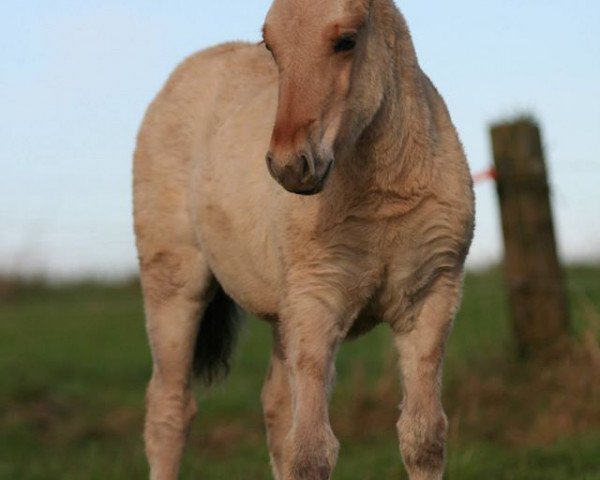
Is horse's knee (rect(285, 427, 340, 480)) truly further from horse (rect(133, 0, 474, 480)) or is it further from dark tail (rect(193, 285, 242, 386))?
dark tail (rect(193, 285, 242, 386))

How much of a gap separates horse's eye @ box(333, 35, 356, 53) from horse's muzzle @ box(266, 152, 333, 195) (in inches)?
17.8

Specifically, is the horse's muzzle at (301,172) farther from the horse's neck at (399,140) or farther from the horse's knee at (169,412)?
the horse's knee at (169,412)

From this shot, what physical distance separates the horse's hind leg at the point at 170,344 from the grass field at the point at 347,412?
417 millimetres

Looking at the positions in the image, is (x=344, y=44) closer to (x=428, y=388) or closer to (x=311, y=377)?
(x=311, y=377)

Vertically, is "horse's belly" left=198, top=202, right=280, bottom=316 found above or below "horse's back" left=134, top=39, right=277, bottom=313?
below

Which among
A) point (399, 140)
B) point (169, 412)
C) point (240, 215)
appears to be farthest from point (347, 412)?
point (399, 140)

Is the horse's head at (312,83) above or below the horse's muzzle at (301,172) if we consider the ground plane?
above

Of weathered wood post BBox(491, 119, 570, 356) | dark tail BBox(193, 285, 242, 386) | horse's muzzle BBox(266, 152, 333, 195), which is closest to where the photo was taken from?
horse's muzzle BBox(266, 152, 333, 195)

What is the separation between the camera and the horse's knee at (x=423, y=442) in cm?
554

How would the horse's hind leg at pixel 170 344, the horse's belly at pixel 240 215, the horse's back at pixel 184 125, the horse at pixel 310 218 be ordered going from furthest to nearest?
1. the horse's hind leg at pixel 170 344
2. the horse's back at pixel 184 125
3. the horse's belly at pixel 240 215
4. the horse at pixel 310 218

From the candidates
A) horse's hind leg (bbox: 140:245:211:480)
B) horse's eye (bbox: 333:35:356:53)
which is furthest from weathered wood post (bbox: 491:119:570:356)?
horse's eye (bbox: 333:35:356:53)

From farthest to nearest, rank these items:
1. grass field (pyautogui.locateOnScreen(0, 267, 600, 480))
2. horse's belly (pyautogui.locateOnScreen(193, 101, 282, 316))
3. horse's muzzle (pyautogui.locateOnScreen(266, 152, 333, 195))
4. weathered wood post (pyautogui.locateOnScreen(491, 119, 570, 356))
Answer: weathered wood post (pyautogui.locateOnScreen(491, 119, 570, 356))
grass field (pyautogui.locateOnScreen(0, 267, 600, 480))
horse's belly (pyautogui.locateOnScreen(193, 101, 282, 316))
horse's muzzle (pyautogui.locateOnScreen(266, 152, 333, 195))

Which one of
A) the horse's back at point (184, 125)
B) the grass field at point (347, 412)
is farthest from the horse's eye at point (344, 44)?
the grass field at point (347, 412)

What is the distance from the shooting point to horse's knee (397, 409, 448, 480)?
5535mm
